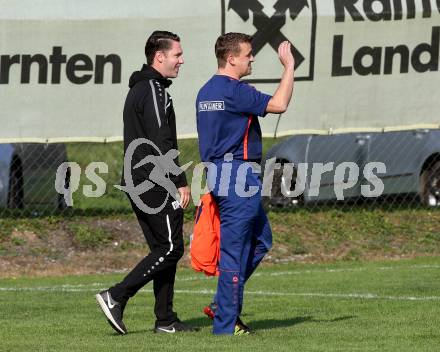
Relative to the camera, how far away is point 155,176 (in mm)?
8695

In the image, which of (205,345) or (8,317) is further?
(8,317)

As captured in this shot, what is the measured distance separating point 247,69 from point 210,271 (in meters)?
1.38

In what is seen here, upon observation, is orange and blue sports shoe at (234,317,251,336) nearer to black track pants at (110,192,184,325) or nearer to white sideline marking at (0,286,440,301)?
black track pants at (110,192,184,325)

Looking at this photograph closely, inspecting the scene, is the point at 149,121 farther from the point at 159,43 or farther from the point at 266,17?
the point at 266,17

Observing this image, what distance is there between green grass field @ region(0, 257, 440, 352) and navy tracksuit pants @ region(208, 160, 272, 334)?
0.75 ft

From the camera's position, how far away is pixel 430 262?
14.8 metres

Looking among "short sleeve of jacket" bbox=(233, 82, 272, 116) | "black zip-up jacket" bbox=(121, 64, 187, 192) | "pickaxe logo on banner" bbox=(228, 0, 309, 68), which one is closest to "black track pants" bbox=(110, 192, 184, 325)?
"black zip-up jacket" bbox=(121, 64, 187, 192)

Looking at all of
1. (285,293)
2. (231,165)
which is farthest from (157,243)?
(285,293)

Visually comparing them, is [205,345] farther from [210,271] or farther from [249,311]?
[249,311]

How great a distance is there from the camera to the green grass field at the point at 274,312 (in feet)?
27.0

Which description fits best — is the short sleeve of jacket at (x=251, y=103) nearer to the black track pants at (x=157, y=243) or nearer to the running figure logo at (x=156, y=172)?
the running figure logo at (x=156, y=172)

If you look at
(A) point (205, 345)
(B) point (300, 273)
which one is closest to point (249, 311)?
(A) point (205, 345)

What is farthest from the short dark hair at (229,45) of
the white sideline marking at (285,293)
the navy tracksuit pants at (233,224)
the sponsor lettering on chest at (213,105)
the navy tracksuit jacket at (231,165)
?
the white sideline marking at (285,293)

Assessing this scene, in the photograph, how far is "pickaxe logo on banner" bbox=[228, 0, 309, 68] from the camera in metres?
15.4
